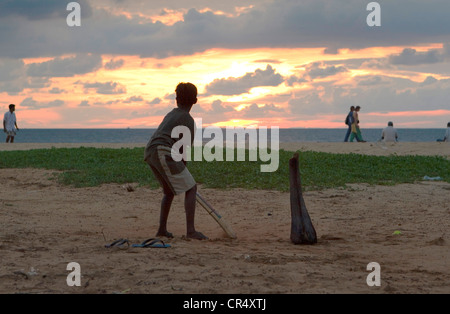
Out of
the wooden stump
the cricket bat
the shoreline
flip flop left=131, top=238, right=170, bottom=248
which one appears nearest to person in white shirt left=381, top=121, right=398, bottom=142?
the shoreline

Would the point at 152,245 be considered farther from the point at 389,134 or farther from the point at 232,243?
the point at 389,134

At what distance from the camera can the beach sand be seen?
4566 mm

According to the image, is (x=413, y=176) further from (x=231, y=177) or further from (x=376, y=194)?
(x=231, y=177)

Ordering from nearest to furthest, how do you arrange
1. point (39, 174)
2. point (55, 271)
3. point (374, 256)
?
point (55, 271) < point (374, 256) < point (39, 174)

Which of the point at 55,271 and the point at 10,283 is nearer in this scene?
the point at 10,283

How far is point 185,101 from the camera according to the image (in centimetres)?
646

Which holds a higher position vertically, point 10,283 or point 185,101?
point 185,101

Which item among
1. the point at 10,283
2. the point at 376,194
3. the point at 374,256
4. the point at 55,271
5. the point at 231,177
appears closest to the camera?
the point at 10,283

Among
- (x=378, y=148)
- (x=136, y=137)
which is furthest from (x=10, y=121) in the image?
(x=136, y=137)

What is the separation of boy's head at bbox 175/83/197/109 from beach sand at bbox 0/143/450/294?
60.5 inches

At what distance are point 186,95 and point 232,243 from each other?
1.75 m

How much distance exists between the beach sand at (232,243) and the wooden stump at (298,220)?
17 cm

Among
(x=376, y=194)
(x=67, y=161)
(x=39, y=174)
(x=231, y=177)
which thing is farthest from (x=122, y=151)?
(x=376, y=194)
